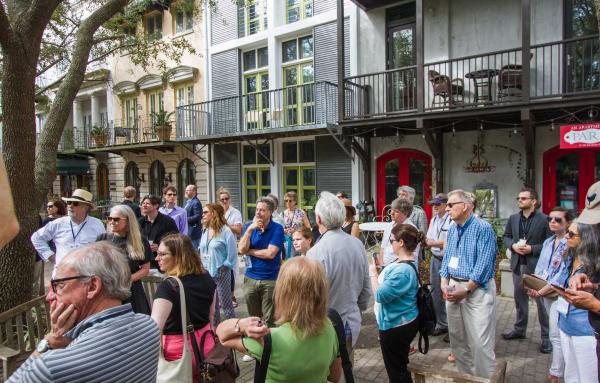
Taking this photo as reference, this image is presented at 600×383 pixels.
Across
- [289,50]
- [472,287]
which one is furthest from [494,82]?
[472,287]

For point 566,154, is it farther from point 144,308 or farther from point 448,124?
point 144,308

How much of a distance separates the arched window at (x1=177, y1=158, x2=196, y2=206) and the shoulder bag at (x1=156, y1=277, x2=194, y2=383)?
44.3ft

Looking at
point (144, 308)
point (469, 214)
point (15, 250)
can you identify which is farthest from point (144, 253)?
point (469, 214)

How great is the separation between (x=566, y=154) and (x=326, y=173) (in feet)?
19.4

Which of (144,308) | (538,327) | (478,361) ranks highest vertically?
(144,308)

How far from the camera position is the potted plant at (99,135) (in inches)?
703

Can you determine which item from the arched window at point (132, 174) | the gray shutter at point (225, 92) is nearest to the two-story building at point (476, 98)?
the gray shutter at point (225, 92)

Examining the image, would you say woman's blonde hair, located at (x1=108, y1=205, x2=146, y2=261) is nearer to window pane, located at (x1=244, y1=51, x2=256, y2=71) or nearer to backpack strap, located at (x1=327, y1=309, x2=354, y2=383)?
backpack strap, located at (x1=327, y1=309, x2=354, y2=383)

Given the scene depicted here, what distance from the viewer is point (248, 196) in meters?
14.4

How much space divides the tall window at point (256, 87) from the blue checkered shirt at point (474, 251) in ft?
32.0

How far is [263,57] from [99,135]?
8627 mm

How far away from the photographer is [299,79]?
13.1 m

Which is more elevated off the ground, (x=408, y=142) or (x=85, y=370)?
(x=408, y=142)

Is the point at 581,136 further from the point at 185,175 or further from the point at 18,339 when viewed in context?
the point at 185,175
